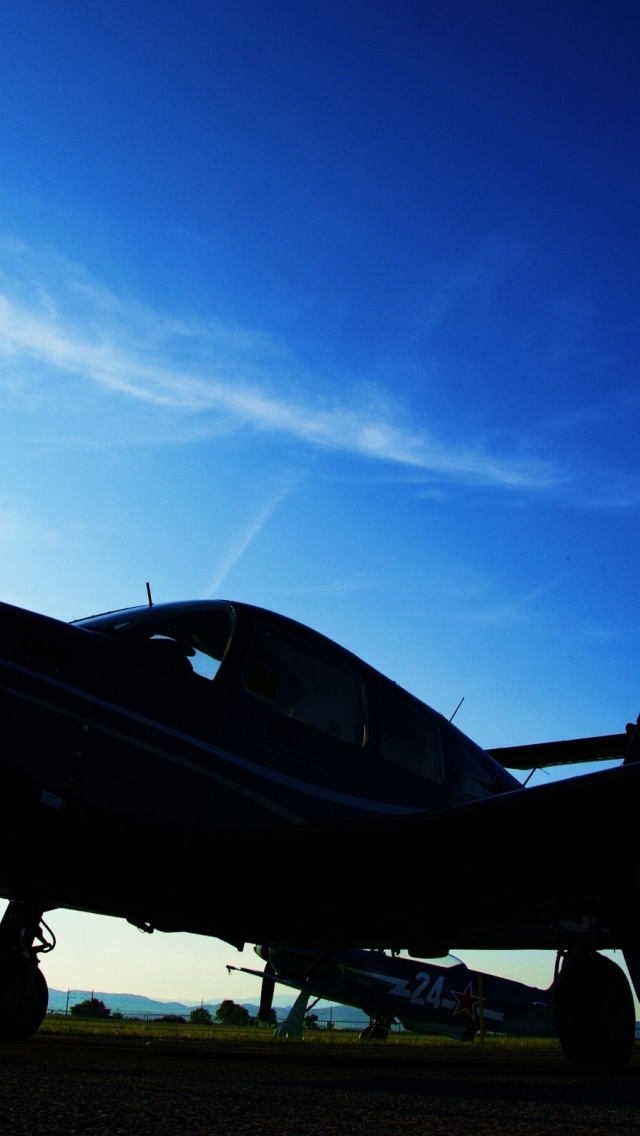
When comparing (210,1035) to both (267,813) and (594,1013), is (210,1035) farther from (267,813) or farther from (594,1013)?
(267,813)

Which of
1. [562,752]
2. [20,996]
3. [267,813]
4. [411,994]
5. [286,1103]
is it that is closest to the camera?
[286,1103]

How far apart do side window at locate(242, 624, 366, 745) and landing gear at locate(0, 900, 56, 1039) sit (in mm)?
3084

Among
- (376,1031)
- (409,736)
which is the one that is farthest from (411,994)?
(409,736)

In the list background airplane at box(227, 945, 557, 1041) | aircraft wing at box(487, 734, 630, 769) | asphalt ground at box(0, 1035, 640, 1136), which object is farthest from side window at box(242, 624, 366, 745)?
background airplane at box(227, 945, 557, 1041)

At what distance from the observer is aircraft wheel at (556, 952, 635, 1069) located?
6.65 m

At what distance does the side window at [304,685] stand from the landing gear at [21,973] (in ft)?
10.1

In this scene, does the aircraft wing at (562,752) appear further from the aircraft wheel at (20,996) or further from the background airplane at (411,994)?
the background airplane at (411,994)

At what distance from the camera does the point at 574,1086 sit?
15.1ft

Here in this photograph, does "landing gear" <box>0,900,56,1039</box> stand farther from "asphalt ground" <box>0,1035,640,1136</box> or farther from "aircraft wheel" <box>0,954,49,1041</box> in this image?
"asphalt ground" <box>0,1035,640,1136</box>

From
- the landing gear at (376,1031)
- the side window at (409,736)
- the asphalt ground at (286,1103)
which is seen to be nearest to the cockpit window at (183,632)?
the side window at (409,736)

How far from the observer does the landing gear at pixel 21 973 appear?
23.1ft

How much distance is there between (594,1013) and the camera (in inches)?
265

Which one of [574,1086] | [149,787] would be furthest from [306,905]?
[574,1086]

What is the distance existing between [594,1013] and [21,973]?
14.7 feet
